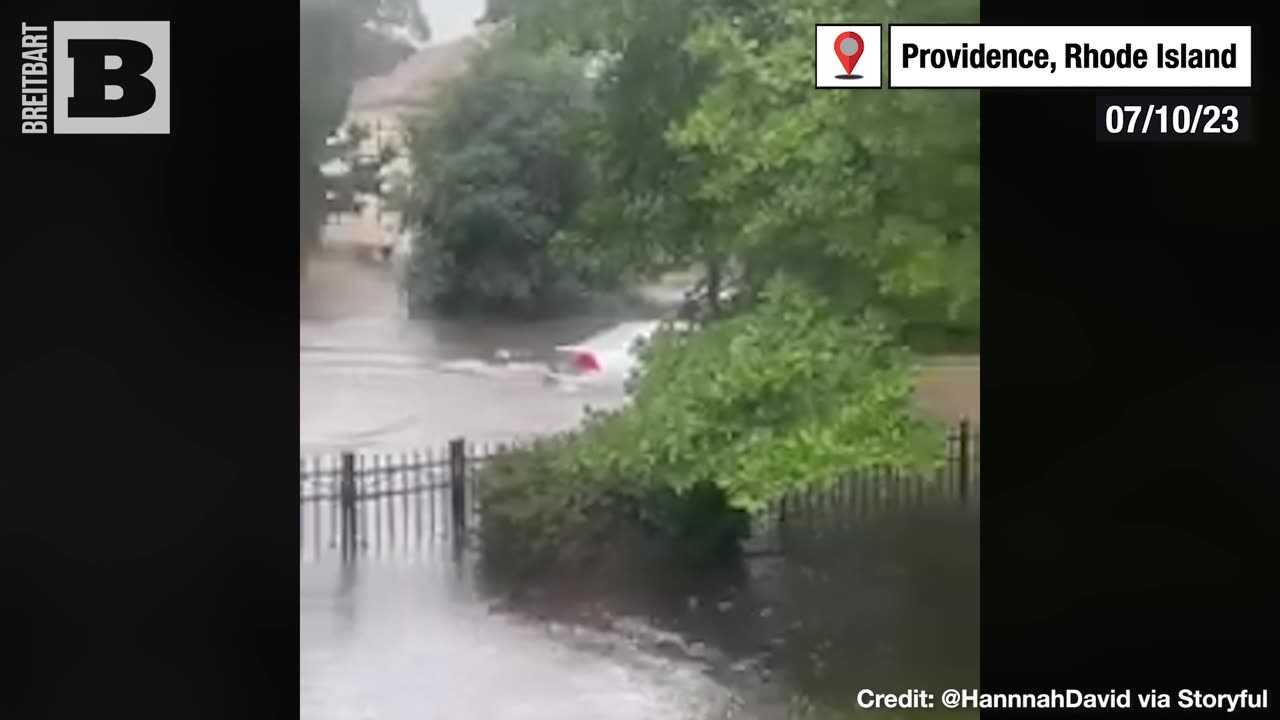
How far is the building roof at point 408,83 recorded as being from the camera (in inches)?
81.0

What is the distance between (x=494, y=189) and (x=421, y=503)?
13.5 inches

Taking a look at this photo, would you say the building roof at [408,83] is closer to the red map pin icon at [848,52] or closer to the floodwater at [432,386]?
the floodwater at [432,386]

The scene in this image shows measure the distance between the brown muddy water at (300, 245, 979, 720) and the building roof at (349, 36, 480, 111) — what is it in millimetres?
170

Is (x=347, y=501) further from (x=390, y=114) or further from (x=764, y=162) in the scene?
(x=764, y=162)

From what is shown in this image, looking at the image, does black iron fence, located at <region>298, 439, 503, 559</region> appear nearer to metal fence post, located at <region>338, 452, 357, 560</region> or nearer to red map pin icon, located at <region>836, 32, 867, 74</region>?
metal fence post, located at <region>338, 452, 357, 560</region>

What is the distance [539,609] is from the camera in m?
2.06

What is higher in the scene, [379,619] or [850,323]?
[850,323]
